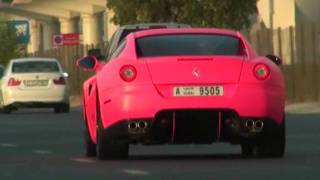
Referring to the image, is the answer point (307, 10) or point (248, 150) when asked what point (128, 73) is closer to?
point (248, 150)

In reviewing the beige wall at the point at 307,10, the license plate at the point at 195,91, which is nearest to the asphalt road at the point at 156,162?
the license plate at the point at 195,91

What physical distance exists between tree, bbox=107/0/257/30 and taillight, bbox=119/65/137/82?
30.2m

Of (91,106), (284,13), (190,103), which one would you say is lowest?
(91,106)

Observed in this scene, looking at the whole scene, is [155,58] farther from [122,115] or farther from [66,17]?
[66,17]

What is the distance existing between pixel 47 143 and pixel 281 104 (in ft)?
20.1

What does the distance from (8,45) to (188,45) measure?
63.9 metres

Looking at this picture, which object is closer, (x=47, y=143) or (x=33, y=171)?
(x=33, y=171)

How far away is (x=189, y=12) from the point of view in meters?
44.4

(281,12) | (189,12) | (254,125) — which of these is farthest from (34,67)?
(281,12)

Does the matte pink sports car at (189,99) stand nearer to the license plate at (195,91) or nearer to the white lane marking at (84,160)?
the license plate at (195,91)

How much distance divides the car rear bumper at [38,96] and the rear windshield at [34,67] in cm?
64

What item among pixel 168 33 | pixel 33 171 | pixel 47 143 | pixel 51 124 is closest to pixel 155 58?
pixel 168 33

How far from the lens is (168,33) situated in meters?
15.0

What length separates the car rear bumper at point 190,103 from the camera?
1392 cm
